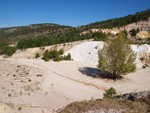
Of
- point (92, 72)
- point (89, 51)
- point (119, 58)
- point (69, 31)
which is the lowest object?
point (92, 72)

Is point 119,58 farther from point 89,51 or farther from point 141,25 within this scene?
point 141,25

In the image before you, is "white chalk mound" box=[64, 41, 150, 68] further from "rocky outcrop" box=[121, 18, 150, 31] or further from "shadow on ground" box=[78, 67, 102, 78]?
"rocky outcrop" box=[121, 18, 150, 31]

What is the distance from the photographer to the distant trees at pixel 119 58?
1225 centimetres

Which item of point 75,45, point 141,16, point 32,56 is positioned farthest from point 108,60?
point 141,16

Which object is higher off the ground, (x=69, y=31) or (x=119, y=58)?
(x=69, y=31)

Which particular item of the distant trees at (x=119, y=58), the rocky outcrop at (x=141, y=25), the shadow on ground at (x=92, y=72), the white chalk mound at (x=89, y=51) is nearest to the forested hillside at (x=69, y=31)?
the rocky outcrop at (x=141, y=25)

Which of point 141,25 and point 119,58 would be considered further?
point 141,25

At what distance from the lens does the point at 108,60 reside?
43.0 feet

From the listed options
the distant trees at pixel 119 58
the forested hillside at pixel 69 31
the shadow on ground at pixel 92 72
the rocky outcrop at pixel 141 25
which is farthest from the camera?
the forested hillside at pixel 69 31

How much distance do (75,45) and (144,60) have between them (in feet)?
55.2

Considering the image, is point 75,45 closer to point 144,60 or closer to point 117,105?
point 144,60

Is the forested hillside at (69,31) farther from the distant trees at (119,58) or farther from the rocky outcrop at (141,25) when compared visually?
the distant trees at (119,58)

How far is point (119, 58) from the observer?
12.4 metres

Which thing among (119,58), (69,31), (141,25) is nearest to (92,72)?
(119,58)
